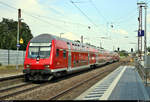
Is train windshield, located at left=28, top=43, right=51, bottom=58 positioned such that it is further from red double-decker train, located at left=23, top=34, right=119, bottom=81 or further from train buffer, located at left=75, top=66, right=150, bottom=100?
train buffer, located at left=75, top=66, right=150, bottom=100

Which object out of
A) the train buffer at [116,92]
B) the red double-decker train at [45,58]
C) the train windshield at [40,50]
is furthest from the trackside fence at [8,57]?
the train buffer at [116,92]

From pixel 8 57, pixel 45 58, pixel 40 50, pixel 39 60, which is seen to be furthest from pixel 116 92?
pixel 8 57

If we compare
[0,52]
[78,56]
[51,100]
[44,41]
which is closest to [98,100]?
[51,100]

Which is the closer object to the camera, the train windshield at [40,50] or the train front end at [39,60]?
the train front end at [39,60]

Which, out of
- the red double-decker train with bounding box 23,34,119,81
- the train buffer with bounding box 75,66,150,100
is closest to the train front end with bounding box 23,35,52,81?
the red double-decker train with bounding box 23,34,119,81

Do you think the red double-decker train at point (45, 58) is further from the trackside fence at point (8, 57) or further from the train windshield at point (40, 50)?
the trackside fence at point (8, 57)

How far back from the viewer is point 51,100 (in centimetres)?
888

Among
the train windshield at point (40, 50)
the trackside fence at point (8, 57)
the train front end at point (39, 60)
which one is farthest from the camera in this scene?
the trackside fence at point (8, 57)

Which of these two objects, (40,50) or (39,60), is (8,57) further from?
(39,60)

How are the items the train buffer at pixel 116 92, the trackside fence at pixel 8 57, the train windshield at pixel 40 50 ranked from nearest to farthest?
the train buffer at pixel 116 92 → the train windshield at pixel 40 50 → the trackside fence at pixel 8 57

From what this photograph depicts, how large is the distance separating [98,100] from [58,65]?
21.2 ft

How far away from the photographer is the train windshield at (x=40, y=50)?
13.8 m

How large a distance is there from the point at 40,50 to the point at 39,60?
0.84m

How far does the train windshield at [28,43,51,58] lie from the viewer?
45.4 ft
